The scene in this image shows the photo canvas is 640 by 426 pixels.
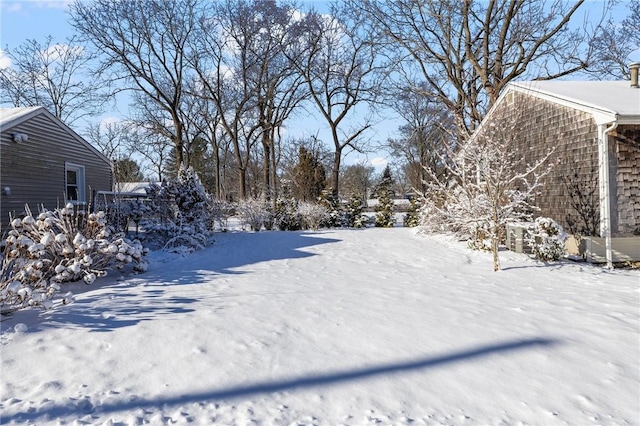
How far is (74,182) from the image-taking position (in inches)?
495

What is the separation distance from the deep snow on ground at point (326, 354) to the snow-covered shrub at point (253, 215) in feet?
28.5

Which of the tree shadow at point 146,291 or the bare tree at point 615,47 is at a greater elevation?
the bare tree at point 615,47

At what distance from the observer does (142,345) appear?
367 cm

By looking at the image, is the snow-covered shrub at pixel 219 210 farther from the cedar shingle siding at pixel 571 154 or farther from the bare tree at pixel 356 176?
the bare tree at pixel 356 176

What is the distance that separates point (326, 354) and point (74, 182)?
1210 cm

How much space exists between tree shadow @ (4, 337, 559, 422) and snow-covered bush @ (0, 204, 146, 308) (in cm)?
211

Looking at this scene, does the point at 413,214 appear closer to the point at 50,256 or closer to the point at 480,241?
the point at 480,241

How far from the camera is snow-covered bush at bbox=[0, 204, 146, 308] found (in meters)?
4.44

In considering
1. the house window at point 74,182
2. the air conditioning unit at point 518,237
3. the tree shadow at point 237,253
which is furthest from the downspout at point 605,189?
the house window at point 74,182

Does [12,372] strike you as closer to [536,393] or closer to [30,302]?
[30,302]

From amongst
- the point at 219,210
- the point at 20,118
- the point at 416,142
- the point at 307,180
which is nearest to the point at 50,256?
the point at 20,118

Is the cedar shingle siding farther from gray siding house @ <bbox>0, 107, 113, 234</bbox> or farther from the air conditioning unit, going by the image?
gray siding house @ <bbox>0, 107, 113, 234</bbox>

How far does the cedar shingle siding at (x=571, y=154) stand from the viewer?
8.01m

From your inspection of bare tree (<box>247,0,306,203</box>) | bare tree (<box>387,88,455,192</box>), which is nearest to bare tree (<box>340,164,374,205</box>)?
bare tree (<box>387,88,455,192</box>)
